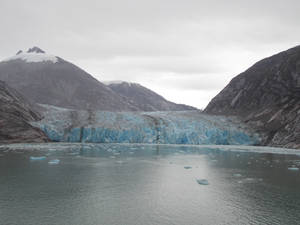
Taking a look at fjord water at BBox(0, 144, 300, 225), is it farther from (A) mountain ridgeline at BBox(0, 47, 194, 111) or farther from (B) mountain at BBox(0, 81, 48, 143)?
(A) mountain ridgeline at BBox(0, 47, 194, 111)

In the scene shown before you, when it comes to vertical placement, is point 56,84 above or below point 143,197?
above

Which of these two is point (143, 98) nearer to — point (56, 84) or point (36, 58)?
point (56, 84)

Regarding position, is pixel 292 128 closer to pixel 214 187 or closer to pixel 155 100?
pixel 214 187

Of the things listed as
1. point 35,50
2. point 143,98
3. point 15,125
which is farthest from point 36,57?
point 15,125

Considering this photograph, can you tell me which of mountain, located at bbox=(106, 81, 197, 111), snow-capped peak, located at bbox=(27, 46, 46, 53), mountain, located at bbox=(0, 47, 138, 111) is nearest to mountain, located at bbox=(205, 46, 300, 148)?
mountain, located at bbox=(0, 47, 138, 111)

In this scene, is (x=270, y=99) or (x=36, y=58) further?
(x=36, y=58)

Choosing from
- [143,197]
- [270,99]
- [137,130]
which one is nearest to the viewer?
[143,197]

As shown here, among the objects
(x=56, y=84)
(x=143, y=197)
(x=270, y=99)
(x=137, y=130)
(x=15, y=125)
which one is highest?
(x=56, y=84)

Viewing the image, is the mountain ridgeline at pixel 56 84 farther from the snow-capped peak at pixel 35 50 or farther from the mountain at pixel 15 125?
the mountain at pixel 15 125
